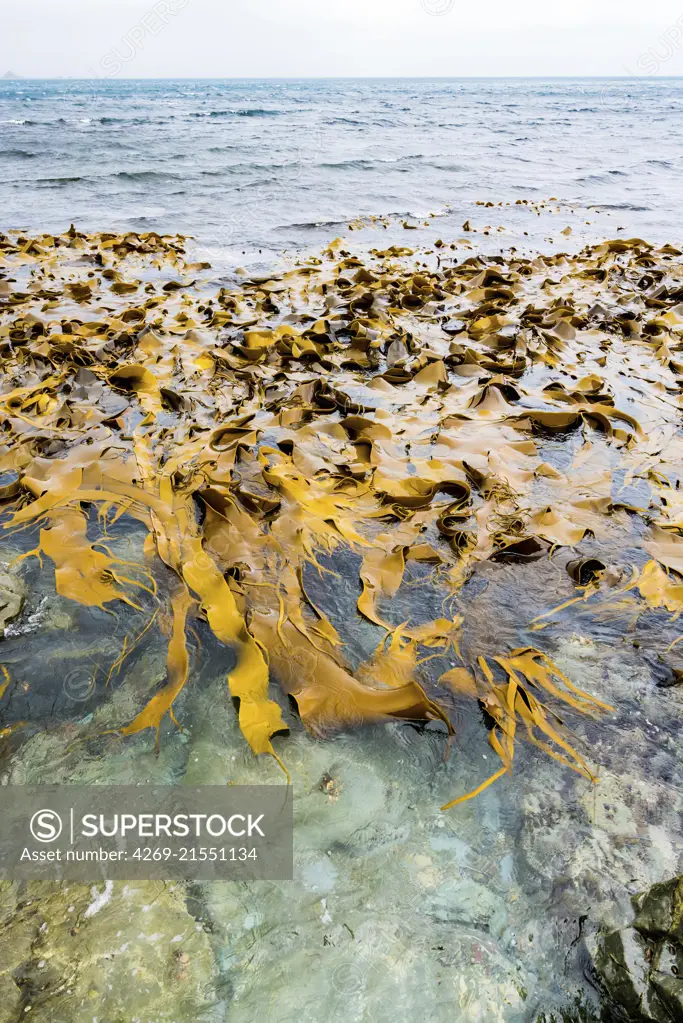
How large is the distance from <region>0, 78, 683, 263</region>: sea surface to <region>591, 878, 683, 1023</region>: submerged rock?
6760 mm

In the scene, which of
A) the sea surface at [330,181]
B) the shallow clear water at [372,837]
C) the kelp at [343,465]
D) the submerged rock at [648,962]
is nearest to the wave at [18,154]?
the sea surface at [330,181]

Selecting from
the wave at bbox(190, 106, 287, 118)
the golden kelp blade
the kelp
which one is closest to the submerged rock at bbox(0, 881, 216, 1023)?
the kelp

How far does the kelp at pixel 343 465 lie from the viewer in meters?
1.78

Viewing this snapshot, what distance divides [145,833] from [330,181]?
12387 mm

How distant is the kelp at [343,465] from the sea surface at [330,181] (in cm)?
306

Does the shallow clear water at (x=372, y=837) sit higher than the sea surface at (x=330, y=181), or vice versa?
→ the sea surface at (x=330, y=181)

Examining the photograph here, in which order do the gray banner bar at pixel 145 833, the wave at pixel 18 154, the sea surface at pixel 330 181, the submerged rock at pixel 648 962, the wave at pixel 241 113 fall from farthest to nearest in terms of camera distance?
1. the wave at pixel 241 113
2. the wave at pixel 18 154
3. the sea surface at pixel 330 181
4. the gray banner bar at pixel 145 833
5. the submerged rock at pixel 648 962

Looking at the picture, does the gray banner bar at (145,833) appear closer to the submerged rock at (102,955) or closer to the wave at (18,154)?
the submerged rock at (102,955)

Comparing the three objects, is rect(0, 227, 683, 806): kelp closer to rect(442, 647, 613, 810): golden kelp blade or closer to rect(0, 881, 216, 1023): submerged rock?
rect(442, 647, 613, 810): golden kelp blade

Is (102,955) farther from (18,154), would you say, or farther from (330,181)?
(18,154)

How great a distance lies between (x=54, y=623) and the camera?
6.29ft

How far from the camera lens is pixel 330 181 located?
1158 cm

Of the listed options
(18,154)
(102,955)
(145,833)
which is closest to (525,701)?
(145,833)

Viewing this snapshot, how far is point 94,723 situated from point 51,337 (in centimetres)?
335
